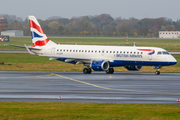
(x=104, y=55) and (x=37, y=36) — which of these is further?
(x=37, y=36)

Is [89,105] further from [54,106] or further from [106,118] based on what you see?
[106,118]

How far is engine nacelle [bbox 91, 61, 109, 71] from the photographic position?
4166 cm

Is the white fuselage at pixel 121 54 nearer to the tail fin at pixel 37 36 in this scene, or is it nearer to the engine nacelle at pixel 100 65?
the engine nacelle at pixel 100 65

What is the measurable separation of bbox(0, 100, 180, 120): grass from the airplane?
22.1 meters

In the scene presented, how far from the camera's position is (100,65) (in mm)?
41656

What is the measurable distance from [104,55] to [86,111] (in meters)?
26.5

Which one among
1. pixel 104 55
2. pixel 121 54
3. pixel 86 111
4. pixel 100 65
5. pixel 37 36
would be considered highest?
pixel 37 36

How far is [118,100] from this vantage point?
866 inches

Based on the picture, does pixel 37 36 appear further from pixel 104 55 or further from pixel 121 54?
pixel 121 54

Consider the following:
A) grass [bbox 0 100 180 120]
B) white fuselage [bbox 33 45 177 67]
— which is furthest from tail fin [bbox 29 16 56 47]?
grass [bbox 0 100 180 120]

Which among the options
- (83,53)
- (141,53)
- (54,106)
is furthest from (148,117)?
(83,53)

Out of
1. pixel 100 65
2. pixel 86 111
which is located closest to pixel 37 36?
pixel 100 65

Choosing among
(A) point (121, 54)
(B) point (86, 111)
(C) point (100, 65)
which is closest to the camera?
(B) point (86, 111)

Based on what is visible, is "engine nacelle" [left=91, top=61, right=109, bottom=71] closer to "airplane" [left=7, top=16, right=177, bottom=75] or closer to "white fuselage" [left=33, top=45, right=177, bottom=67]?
"airplane" [left=7, top=16, right=177, bottom=75]
